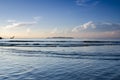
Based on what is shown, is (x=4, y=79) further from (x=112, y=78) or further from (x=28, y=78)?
(x=112, y=78)

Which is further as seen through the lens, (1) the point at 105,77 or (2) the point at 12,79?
(1) the point at 105,77

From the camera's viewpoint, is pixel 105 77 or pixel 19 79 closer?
pixel 19 79

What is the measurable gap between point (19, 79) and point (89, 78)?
12.1 ft

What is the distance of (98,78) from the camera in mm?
8914

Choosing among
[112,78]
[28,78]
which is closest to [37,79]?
[28,78]

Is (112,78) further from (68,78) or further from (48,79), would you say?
(48,79)

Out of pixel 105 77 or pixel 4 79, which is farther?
pixel 105 77

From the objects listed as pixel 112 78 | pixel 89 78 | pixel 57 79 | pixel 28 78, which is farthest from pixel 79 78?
pixel 28 78

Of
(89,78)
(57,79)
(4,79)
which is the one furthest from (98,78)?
(4,79)

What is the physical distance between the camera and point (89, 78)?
29.3ft

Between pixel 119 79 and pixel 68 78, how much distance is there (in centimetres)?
266

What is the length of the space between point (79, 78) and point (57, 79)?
1.21 m

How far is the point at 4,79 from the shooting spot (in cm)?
852

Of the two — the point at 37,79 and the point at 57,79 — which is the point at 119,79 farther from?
the point at 37,79
